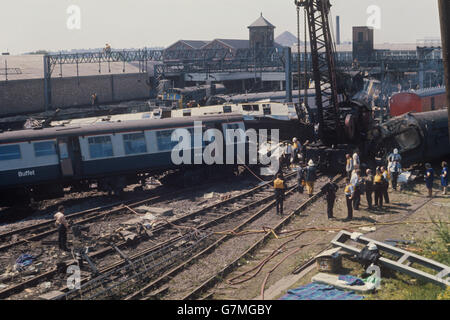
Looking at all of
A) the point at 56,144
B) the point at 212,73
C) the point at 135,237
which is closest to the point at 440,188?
the point at 135,237

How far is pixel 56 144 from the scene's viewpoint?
20.5 metres

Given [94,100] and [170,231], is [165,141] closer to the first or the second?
[170,231]

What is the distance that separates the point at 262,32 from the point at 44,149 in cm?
6758

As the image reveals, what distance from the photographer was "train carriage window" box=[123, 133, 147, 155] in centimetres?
2162

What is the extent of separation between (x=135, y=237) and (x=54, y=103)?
3143cm

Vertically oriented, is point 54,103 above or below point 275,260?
above

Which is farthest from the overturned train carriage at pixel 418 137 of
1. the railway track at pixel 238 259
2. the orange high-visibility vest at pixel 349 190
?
the orange high-visibility vest at pixel 349 190

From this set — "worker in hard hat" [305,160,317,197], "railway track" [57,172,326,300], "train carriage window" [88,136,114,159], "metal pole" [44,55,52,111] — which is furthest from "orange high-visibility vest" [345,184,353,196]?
"metal pole" [44,55,52,111]

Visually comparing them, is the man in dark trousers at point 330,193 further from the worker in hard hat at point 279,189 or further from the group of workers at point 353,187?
the worker in hard hat at point 279,189

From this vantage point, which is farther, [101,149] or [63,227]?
[101,149]

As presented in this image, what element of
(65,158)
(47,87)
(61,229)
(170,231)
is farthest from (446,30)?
(47,87)

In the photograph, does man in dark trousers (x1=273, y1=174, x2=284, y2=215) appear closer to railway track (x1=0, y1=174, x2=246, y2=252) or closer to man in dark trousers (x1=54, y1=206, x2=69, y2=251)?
railway track (x1=0, y1=174, x2=246, y2=252)
